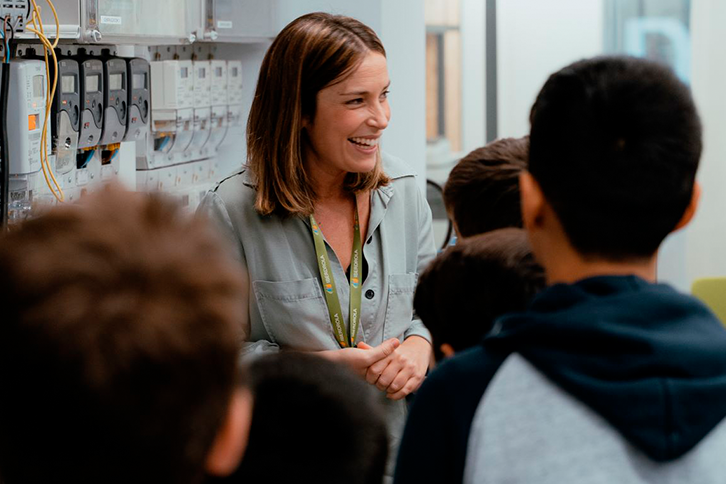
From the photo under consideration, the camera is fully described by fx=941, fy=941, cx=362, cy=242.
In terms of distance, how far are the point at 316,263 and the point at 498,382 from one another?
3.65 ft

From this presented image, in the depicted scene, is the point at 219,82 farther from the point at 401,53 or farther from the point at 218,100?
the point at 401,53

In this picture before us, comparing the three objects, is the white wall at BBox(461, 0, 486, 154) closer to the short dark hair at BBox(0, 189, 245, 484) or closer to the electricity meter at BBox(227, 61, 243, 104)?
the electricity meter at BBox(227, 61, 243, 104)

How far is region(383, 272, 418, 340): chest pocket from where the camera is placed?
2035 millimetres

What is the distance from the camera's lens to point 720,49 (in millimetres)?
5219

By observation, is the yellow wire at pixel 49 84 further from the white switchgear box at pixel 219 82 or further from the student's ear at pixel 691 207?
the student's ear at pixel 691 207

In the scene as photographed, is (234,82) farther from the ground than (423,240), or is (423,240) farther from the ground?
(234,82)

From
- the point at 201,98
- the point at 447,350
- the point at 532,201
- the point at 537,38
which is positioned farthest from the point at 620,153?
the point at 537,38

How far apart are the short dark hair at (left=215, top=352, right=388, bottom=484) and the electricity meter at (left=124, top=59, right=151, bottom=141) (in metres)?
2.56

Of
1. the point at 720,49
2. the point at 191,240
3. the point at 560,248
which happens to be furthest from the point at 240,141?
the point at 191,240

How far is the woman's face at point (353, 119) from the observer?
1.97 m

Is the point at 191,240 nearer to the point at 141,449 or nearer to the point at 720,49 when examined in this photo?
the point at 141,449

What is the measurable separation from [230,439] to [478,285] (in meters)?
0.56

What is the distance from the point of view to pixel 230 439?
68cm

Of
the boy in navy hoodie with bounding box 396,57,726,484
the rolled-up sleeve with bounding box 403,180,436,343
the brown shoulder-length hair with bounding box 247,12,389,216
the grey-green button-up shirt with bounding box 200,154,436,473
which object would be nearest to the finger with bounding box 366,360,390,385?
the grey-green button-up shirt with bounding box 200,154,436,473
